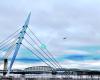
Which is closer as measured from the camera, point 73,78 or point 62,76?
point 62,76

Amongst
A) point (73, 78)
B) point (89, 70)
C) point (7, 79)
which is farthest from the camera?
point (73, 78)

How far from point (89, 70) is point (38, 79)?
27703 millimetres

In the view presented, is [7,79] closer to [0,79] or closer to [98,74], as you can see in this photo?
[0,79]

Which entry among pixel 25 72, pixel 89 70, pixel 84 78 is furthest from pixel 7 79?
pixel 84 78

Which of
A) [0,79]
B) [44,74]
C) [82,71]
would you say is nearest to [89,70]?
[82,71]

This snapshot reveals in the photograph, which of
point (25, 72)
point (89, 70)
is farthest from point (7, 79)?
point (89, 70)

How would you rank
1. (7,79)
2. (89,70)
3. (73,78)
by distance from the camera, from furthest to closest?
(73,78) → (89,70) → (7,79)

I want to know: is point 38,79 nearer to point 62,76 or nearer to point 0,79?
point 62,76

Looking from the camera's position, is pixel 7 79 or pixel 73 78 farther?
pixel 73 78

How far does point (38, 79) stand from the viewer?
157125 mm

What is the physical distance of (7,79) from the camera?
4673 inches

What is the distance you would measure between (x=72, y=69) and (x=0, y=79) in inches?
1549

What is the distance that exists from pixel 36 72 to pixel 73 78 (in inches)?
812

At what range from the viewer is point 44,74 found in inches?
6166
